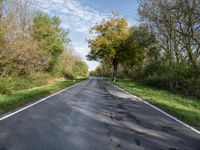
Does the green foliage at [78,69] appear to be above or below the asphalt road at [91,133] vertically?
above

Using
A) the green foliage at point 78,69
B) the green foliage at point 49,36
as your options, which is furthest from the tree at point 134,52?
the green foliage at point 78,69

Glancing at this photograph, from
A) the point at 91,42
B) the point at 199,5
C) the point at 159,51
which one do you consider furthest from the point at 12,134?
the point at 91,42

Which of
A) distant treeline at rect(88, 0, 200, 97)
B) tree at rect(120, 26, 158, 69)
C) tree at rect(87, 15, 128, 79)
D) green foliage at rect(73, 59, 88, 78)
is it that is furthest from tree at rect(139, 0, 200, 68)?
green foliage at rect(73, 59, 88, 78)

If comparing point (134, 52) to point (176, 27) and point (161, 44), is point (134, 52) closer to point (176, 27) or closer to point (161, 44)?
point (161, 44)

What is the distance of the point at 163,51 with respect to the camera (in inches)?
1700

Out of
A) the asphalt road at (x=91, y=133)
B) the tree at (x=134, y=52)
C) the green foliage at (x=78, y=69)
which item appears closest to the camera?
the asphalt road at (x=91, y=133)

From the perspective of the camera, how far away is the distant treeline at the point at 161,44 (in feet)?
85.9

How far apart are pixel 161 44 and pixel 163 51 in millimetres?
1756

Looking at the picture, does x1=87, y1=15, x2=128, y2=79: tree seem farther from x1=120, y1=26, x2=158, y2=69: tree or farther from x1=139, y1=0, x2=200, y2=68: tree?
x1=139, y1=0, x2=200, y2=68: tree

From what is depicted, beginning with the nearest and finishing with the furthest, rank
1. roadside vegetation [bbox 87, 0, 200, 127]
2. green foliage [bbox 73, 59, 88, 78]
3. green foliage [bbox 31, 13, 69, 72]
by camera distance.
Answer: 1. roadside vegetation [bbox 87, 0, 200, 127]
2. green foliage [bbox 31, 13, 69, 72]
3. green foliage [bbox 73, 59, 88, 78]

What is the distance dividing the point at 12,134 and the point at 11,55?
1609 cm

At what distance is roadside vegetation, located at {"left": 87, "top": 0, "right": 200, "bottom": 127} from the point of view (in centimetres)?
2059

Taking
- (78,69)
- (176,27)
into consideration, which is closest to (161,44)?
(176,27)

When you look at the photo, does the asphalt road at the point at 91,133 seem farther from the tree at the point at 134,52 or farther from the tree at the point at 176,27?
the tree at the point at 134,52
